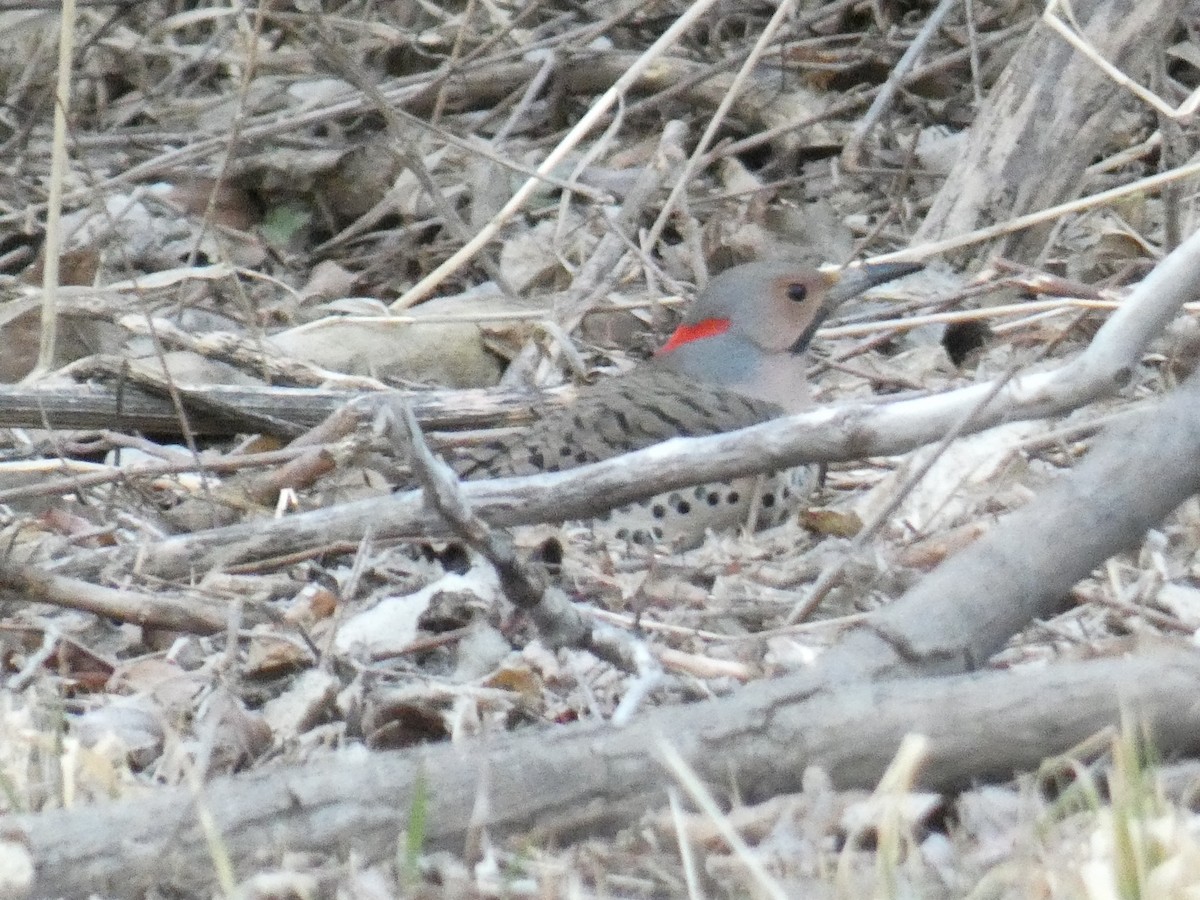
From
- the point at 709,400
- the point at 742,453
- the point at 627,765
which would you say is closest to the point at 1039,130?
the point at 709,400

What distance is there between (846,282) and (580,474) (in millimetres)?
1965

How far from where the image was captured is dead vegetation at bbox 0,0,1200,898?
6.97 feet

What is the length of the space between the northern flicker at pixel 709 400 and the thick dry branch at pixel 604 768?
202cm

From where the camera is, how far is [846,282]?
16.4ft

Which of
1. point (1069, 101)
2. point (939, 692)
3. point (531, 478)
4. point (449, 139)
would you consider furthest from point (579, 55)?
point (939, 692)

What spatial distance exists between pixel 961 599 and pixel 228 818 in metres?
0.97

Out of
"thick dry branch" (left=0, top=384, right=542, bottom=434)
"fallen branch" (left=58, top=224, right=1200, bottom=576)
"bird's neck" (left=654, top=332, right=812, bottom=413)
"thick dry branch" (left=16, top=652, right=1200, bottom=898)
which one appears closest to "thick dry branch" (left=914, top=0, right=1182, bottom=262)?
"bird's neck" (left=654, top=332, right=812, bottom=413)

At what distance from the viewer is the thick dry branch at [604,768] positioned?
207 centimetres

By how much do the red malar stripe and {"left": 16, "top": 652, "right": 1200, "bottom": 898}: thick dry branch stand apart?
2720 mm

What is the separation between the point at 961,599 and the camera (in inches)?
100

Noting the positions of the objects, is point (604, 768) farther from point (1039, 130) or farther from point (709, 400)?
point (1039, 130)

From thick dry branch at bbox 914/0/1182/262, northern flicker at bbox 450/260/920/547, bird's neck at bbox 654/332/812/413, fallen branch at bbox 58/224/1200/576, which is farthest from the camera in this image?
thick dry branch at bbox 914/0/1182/262

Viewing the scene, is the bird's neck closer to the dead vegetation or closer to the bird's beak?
the bird's beak

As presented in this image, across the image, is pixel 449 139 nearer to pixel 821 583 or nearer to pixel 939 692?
pixel 821 583
